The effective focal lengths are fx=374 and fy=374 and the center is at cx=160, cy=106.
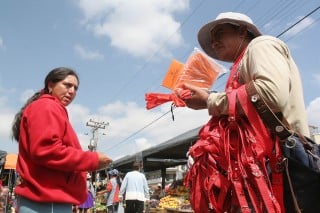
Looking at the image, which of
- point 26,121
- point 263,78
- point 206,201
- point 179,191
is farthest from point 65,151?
point 179,191

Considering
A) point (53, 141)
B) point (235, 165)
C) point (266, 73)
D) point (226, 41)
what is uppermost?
point (226, 41)

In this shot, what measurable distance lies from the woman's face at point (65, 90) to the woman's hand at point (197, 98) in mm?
971

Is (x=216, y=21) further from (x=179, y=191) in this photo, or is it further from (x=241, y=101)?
(x=179, y=191)

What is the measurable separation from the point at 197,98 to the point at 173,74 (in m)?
0.32

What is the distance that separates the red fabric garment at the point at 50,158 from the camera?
2.06m

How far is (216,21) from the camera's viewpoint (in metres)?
1.99

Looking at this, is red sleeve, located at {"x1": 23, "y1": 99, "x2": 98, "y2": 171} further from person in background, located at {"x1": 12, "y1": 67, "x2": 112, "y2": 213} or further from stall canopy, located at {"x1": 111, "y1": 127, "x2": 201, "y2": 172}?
stall canopy, located at {"x1": 111, "y1": 127, "x2": 201, "y2": 172}

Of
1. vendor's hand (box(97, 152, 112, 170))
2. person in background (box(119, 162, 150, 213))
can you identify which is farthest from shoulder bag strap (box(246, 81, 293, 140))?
person in background (box(119, 162, 150, 213))

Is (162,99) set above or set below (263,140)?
above

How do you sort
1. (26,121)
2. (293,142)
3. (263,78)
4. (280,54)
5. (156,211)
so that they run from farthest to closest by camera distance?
1. (156,211)
2. (26,121)
3. (280,54)
4. (263,78)
5. (293,142)

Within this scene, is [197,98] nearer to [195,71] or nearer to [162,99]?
[162,99]

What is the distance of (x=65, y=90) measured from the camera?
8.36 ft

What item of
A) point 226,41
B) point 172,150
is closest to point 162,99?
point 226,41

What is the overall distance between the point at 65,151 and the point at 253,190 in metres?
1.08
